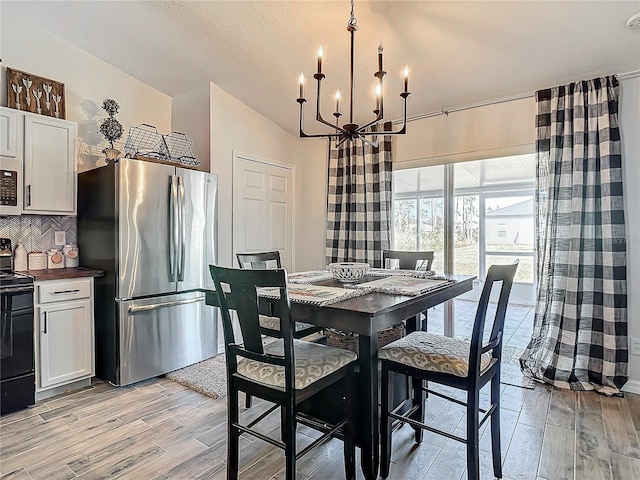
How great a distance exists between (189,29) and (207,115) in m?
0.84

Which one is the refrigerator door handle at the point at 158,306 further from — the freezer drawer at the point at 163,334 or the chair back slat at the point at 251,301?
the chair back slat at the point at 251,301

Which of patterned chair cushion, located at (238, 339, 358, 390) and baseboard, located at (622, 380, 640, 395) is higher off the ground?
patterned chair cushion, located at (238, 339, 358, 390)

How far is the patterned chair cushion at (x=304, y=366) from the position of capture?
1.63 m

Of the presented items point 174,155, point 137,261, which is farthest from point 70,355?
point 174,155

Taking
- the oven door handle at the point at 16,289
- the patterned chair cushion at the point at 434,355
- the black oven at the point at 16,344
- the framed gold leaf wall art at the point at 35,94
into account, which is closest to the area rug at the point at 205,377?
the black oven at the point at 16,344

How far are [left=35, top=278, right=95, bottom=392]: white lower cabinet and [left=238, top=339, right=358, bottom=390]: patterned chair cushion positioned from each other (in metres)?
1.74

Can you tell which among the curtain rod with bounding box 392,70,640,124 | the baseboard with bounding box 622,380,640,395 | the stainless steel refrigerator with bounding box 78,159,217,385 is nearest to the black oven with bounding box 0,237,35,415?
the stainless steel refrigerator with bounding box 78,159,217,385

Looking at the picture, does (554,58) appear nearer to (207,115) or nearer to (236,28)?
(236,28)

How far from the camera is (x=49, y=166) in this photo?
2.87m

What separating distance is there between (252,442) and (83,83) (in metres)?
3.29

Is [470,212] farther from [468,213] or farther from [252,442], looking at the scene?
[252,442]

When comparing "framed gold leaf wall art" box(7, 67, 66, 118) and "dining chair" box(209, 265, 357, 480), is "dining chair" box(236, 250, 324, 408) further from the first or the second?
"framed gold leaf wall art" box(7, 67, 66, 118)

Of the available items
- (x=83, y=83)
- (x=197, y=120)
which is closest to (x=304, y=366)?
(x=197, y=120)

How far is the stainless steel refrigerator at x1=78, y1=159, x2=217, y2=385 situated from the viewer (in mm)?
2859
